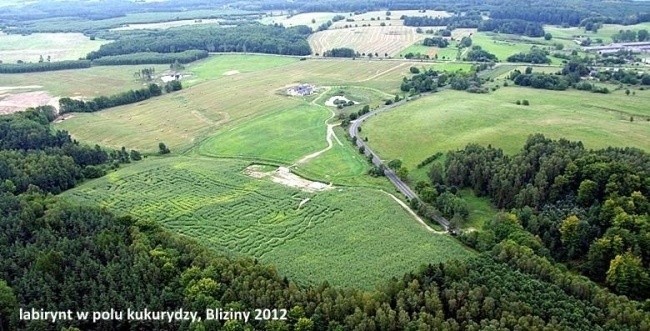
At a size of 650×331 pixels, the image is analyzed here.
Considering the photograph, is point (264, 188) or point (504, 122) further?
point (504, 122)

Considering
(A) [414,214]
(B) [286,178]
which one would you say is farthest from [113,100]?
(A) [414,214]

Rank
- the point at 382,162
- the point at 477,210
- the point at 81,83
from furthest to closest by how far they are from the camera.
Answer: the point at 81,83, the point at 382,162, the point at 477,210

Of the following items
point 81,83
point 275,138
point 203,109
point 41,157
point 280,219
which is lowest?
point 280,219

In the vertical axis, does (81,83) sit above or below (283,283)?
above

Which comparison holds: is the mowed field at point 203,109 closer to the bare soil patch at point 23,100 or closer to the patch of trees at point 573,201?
the bare soil patch at point 23,100

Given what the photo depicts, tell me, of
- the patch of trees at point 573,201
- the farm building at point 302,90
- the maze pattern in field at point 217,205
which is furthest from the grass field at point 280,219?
the farm building at point 302,90

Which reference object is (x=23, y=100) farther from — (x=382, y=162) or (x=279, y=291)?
(x=279, y=291)

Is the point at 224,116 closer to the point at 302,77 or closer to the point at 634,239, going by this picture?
the point at 302,77
